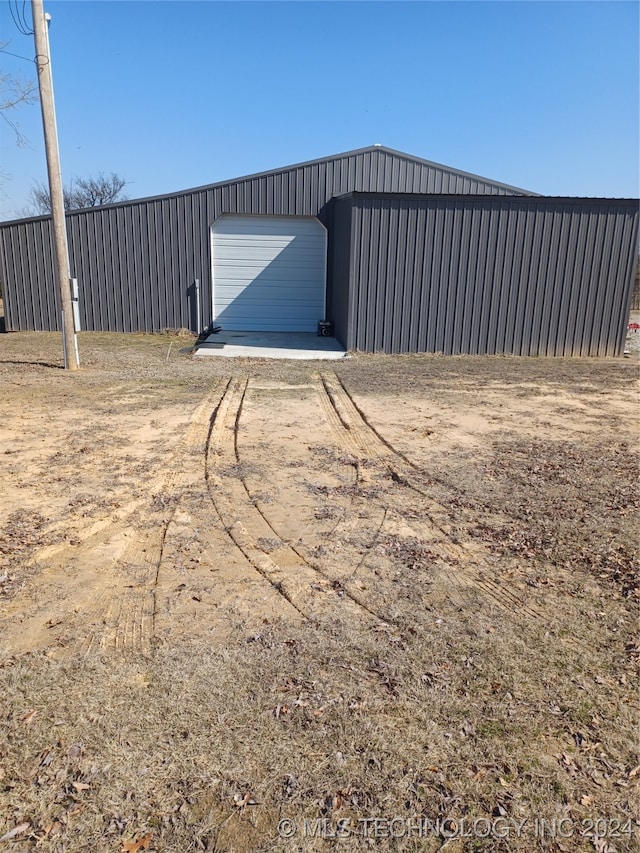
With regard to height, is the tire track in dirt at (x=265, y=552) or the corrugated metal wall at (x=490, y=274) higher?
the corrugated metal wall at (x=490, y=274)

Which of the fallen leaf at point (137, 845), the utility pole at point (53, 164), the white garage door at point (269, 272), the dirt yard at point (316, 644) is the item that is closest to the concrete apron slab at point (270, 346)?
the white garage door at point (269, 272)

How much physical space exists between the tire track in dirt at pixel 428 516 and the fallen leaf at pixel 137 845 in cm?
195

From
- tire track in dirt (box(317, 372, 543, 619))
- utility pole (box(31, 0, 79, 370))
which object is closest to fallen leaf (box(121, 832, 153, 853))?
tire track in dirt (box(317, 372, 543, 619))

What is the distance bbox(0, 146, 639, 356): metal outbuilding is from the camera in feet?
41.3

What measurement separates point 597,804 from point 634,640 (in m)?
1.12

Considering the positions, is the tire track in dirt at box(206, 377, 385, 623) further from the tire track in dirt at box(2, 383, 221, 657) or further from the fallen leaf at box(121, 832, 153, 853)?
the fallen leaf at box(121, 832, 153, 853)

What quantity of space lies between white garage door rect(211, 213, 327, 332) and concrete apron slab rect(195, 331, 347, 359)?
1.74ft

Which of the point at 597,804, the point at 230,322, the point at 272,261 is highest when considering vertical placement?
the point at 272,261

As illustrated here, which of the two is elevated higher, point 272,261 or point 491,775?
point 272,261

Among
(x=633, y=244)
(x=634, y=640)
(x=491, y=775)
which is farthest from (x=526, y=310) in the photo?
(x=491, y=775)

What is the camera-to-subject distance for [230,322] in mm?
15961

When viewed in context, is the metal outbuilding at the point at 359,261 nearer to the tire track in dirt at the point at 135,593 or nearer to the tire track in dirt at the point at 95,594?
the tire track in dirt at the point at 135,593

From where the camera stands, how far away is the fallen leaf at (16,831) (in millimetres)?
1975

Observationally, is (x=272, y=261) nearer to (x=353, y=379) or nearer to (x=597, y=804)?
(x=353, y=379)
